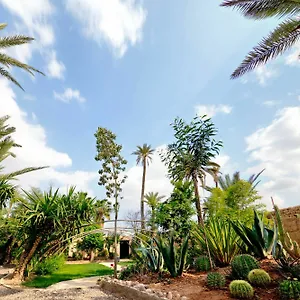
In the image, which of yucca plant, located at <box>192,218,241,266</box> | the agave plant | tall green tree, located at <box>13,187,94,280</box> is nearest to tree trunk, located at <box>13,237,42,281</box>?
tall green tree, located at <box>13,187,94,280</box>

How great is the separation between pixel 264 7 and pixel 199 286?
6392 millimetres

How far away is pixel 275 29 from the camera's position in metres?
6.41

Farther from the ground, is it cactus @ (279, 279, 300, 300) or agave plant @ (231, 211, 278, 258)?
agave plant @ (231, 211, 278, 258)

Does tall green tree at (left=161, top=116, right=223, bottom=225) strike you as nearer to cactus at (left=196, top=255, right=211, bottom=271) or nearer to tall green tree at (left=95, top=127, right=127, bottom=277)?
cactus at (left=196, top=255, right=211, bottom=271)

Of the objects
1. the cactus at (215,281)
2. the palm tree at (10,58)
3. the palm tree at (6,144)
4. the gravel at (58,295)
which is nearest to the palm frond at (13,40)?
the palm tree at (10,58)

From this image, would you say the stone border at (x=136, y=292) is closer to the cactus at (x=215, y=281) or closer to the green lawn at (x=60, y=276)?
the cactus at (x=215, y=281)

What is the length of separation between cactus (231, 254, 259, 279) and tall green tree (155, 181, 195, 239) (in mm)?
5562

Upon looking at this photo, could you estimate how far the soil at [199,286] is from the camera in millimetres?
4175

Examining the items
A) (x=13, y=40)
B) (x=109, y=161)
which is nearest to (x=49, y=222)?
(x=109, y=161)

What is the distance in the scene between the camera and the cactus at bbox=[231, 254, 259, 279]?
4.76 meters

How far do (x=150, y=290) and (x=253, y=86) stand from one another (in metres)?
6.42

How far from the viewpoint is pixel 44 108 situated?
35.0 feet

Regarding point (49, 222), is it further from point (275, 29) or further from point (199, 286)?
point (275, 29)

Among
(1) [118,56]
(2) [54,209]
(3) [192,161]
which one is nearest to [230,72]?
(3) [192,161]
